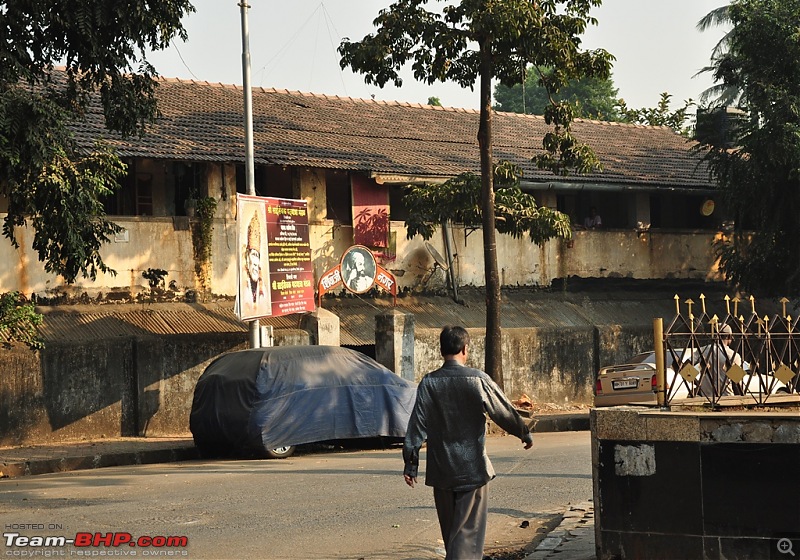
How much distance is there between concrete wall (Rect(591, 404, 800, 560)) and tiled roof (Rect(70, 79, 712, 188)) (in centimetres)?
1497

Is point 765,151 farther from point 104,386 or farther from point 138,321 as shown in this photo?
point 104,386

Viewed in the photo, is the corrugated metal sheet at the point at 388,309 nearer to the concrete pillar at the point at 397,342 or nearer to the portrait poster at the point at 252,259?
the concrete pillar at the point at 397,342

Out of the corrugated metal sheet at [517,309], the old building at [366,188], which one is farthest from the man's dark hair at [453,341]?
the corrugated metal sheet at [517,309]

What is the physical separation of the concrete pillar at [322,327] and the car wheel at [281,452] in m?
5.70

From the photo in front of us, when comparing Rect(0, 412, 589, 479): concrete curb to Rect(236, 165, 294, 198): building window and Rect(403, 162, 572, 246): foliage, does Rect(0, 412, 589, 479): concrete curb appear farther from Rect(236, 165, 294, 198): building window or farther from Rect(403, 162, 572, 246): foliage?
Rect(236, 165, 294, 198): building window

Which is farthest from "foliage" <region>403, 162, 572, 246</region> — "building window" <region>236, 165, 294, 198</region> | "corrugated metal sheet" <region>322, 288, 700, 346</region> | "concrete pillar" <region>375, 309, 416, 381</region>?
"building window" <region>236, 165, 294, 198</region>

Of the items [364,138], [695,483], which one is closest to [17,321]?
[695,483]

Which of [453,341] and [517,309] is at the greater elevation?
[453,341]

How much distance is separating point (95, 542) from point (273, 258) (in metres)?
11.9

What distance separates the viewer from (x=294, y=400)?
16250 mm

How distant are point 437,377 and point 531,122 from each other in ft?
84.9

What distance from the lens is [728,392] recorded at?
8.09m

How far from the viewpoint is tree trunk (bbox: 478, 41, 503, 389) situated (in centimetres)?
2055

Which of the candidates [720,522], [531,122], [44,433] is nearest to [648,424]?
[720,522]
